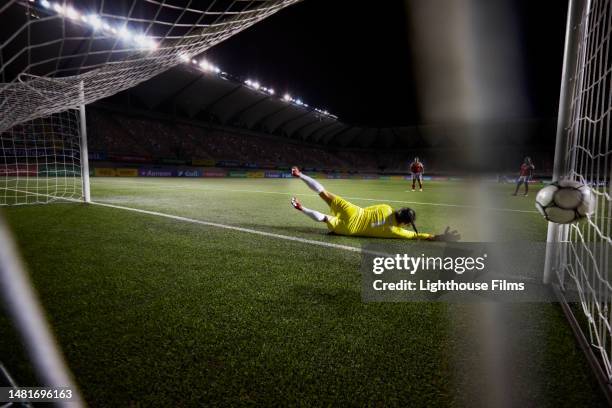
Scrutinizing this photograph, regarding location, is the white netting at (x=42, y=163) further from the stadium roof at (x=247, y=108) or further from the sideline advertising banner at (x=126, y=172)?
the stadium roof at (x=247, y=108)

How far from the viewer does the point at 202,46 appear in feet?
13.6

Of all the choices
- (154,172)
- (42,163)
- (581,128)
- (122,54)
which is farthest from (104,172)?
(581,128)

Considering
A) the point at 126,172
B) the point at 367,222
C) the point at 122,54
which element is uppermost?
the point at 126,172

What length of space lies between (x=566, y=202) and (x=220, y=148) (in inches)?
1542

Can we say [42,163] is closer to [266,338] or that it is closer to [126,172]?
[126,172]

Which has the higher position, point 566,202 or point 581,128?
point 581,128

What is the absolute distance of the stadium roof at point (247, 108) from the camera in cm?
3253

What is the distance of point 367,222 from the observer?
150 inches

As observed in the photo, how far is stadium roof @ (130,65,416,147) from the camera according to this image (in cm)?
3253

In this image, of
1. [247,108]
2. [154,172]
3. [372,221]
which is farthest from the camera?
[247,108]

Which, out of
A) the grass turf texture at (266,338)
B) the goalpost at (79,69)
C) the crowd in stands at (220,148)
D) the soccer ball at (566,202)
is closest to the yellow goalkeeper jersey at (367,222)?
the grass turf texture at (266,338)

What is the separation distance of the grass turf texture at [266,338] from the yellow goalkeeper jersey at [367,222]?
2.94ft

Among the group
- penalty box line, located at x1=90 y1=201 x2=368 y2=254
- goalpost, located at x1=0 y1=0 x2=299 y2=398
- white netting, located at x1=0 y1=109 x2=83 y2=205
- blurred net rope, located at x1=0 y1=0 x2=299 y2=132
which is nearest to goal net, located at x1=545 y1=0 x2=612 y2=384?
penalty box line, located at x1=90 y1=201 x2=368 y2=254

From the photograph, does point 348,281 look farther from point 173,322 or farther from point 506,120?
point 506,120
